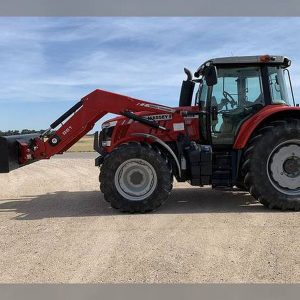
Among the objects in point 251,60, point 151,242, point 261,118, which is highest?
point 251,60

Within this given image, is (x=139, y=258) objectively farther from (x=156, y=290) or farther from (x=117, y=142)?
(x=117, y=142)

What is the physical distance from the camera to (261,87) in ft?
27.5

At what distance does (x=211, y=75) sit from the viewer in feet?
26.0

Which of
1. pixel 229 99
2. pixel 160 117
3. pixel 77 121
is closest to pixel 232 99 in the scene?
pixel 229 99

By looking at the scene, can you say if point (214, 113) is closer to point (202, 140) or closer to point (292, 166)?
point (202, 140)

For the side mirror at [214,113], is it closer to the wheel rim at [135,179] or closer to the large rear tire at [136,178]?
the large rear tire at [136,178]

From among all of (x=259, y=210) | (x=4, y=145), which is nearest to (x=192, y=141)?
(x=259, y=210)

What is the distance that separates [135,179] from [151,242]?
2411 mm

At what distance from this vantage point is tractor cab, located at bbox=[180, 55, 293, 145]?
8.39 metres

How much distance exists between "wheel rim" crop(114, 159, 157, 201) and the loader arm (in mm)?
1115

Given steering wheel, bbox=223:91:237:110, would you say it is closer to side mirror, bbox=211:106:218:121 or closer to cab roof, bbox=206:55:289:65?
side mirror, bbox=211:106:218:121

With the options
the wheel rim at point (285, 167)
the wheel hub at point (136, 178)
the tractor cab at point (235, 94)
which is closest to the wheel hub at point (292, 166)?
the wheel rim at point (285, 167)

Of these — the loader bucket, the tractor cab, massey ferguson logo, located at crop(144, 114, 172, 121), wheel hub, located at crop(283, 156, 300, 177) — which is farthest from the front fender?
the loader bucket

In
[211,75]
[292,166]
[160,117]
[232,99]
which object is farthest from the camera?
[160,117]
